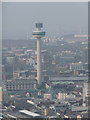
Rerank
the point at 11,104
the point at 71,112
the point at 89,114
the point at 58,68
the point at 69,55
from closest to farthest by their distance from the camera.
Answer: the point at 89,114
the point at 71,112
the point at 11,104
the point at 58,68
the point at 69,55

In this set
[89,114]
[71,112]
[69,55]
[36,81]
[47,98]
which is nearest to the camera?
[89,114]

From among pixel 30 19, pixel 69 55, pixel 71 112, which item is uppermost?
pixel 30 19

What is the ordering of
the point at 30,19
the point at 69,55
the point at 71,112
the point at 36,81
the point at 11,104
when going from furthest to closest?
the point at 30,19, the point at 69,55, the point at 36,81, the point at 11,104, the point at 71,112

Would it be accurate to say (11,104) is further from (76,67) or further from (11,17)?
(11,17)

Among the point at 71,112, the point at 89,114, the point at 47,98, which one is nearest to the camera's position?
the point at 89,114

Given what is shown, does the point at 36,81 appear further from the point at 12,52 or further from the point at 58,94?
the point at 12,52

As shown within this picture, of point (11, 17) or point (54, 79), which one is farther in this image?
point (11, 17)

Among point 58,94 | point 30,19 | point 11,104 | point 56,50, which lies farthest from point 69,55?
point 11,104

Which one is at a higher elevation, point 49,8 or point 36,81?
point 49,8

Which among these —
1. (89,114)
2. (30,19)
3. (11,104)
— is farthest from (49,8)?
(89,114)
